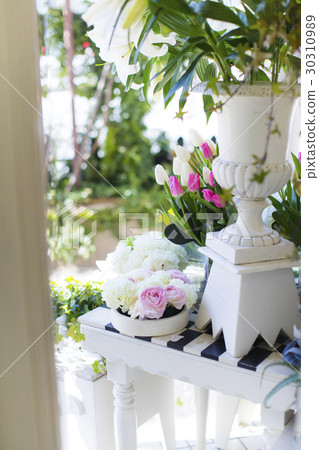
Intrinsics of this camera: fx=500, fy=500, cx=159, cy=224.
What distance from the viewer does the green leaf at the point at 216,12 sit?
48 cm

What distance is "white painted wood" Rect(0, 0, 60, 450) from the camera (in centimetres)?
53

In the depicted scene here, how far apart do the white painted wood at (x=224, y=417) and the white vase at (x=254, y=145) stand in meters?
0.47

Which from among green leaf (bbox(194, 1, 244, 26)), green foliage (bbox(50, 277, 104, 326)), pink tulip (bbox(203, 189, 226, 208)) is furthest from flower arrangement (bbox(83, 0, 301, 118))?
green foliage (bbox(50, 277, 104, 326))

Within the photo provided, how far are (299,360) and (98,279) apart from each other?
0.33m

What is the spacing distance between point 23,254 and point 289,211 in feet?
1.03

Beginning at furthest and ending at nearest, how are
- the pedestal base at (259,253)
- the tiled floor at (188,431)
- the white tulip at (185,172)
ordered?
the tiled floor at (188,431), the white tulip at (185,172), the pedestal base at (259,253)

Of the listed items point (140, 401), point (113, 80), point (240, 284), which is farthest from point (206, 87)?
point (113, 80)

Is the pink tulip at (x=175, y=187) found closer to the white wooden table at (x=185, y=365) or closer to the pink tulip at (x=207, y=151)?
the pink tulip at (x=207, y=151)

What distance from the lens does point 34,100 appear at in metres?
0.56

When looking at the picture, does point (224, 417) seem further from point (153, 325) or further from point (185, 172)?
point (185, 172)

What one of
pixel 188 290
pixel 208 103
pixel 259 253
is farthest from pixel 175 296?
pixel 208 103

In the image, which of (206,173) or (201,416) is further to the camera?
(201,416)

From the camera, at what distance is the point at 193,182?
0.65 m

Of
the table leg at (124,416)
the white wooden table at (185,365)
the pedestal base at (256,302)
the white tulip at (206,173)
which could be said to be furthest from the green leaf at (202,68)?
the table leg at (124,416)
